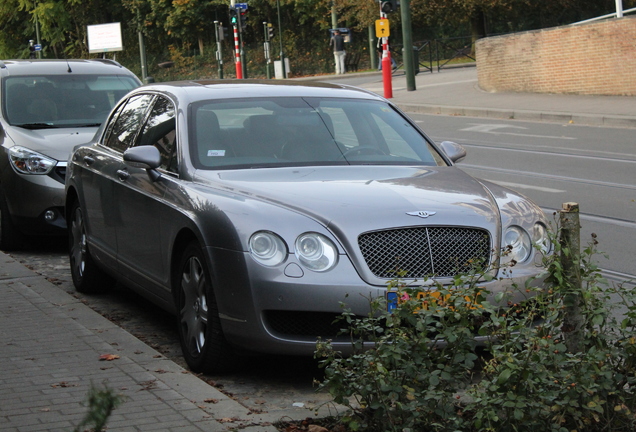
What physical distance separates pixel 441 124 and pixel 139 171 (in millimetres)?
15375

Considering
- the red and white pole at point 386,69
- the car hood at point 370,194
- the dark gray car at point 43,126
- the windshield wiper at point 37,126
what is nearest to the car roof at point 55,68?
the dark gray car at point 43,126

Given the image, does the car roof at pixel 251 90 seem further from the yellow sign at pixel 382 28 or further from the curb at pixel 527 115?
the yellow sign at pixel 382 28

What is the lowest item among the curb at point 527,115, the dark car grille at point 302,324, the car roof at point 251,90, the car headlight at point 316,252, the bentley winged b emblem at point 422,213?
the dark car grille at point 302,324

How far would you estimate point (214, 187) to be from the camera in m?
5.80

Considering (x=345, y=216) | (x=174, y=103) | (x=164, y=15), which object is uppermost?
(x=164, y=15)

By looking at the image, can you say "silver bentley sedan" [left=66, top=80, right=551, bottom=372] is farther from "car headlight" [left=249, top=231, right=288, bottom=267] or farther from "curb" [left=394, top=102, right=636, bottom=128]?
"curb" [left=394, top=102, right=636, bottom=128]

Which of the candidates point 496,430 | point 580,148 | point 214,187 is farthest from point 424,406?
point 580,148

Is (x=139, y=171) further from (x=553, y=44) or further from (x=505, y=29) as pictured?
(x=505, y=29)

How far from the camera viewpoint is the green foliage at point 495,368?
3.88 metres

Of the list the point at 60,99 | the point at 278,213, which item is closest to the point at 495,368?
the point at 278,213

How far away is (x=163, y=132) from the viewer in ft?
22.2

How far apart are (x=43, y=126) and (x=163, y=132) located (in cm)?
408

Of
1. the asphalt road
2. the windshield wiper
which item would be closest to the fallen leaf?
the asphalt road

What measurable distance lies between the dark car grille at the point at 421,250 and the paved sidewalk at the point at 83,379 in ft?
3.38
